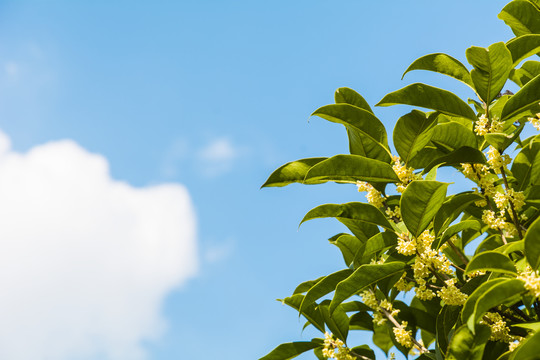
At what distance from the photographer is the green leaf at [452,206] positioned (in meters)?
2.49

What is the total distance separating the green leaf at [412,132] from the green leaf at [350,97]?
26cm

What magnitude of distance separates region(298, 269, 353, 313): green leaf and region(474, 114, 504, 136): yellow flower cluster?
0.89 m

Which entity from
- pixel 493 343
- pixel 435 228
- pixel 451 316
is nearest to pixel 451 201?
pixel 435 228

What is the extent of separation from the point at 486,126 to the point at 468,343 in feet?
3.26

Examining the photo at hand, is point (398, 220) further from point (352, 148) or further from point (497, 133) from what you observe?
point (497, 133)

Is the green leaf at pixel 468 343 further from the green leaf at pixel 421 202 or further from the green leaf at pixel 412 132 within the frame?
the green leaf at pixel 412 132

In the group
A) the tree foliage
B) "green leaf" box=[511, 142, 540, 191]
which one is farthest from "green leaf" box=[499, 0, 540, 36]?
"green leaf" box=[511, 142, 540, 191]

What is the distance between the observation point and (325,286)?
2670mm

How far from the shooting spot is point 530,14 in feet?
9.47

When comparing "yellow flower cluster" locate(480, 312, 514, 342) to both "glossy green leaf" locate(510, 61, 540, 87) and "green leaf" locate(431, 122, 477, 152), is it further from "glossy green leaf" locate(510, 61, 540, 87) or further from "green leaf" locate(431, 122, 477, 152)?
"glossy green leaf" locate(510, 61, 540, 87)

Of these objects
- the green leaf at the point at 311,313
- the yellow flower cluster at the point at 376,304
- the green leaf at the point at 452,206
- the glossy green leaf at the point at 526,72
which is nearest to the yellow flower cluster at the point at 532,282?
the green leaf at the point at 452,206

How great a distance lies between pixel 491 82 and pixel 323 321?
1.51m

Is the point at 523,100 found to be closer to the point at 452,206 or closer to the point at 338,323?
the point at 452,206

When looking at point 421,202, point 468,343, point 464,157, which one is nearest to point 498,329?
point 468,343
